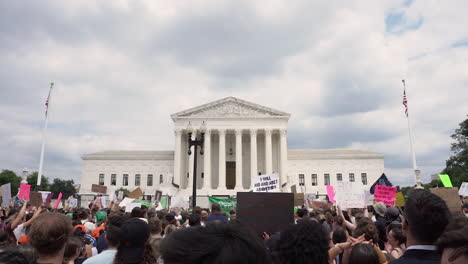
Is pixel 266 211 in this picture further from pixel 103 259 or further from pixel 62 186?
pixel 62 186

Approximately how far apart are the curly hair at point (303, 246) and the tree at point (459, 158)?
58.5 m

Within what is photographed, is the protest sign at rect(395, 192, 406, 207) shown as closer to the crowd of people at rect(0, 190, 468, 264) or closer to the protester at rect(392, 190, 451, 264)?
the crowd of people at rect(0, 190, 468, 264)

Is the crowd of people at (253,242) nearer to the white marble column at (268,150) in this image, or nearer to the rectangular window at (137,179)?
the white marble column at (268,150)

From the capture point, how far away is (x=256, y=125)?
63406 mm

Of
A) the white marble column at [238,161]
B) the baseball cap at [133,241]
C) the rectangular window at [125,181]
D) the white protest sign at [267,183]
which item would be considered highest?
the white marble column at [238,161]

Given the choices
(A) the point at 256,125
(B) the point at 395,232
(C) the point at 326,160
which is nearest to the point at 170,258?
(B) the point at 395,232

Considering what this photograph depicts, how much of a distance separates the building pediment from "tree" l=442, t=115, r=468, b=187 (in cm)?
2892

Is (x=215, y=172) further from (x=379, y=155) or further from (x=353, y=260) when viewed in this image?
(x=353, y=260)

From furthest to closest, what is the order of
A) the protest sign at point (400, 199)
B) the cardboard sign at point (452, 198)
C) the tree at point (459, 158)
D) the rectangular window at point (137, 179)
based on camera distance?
the rectangular window at point (137, 179) < the tree at point (459, 158) < the protest sign at point (400, 199) < the cardboard sign at point (452, 198)

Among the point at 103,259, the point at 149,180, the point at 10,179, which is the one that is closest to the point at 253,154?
the point at 149,180

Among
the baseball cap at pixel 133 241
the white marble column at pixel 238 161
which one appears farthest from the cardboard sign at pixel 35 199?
the white marble column at pixel 238 161

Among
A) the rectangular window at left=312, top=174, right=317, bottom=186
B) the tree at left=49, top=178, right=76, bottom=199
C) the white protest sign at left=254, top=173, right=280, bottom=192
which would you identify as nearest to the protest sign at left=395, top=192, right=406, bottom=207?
the white protest sign at left=254, top=173, right=280, bottom=192

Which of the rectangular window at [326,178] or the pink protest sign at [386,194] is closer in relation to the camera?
the pink protest sign at [386,194]

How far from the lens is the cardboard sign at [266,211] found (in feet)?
23.5
